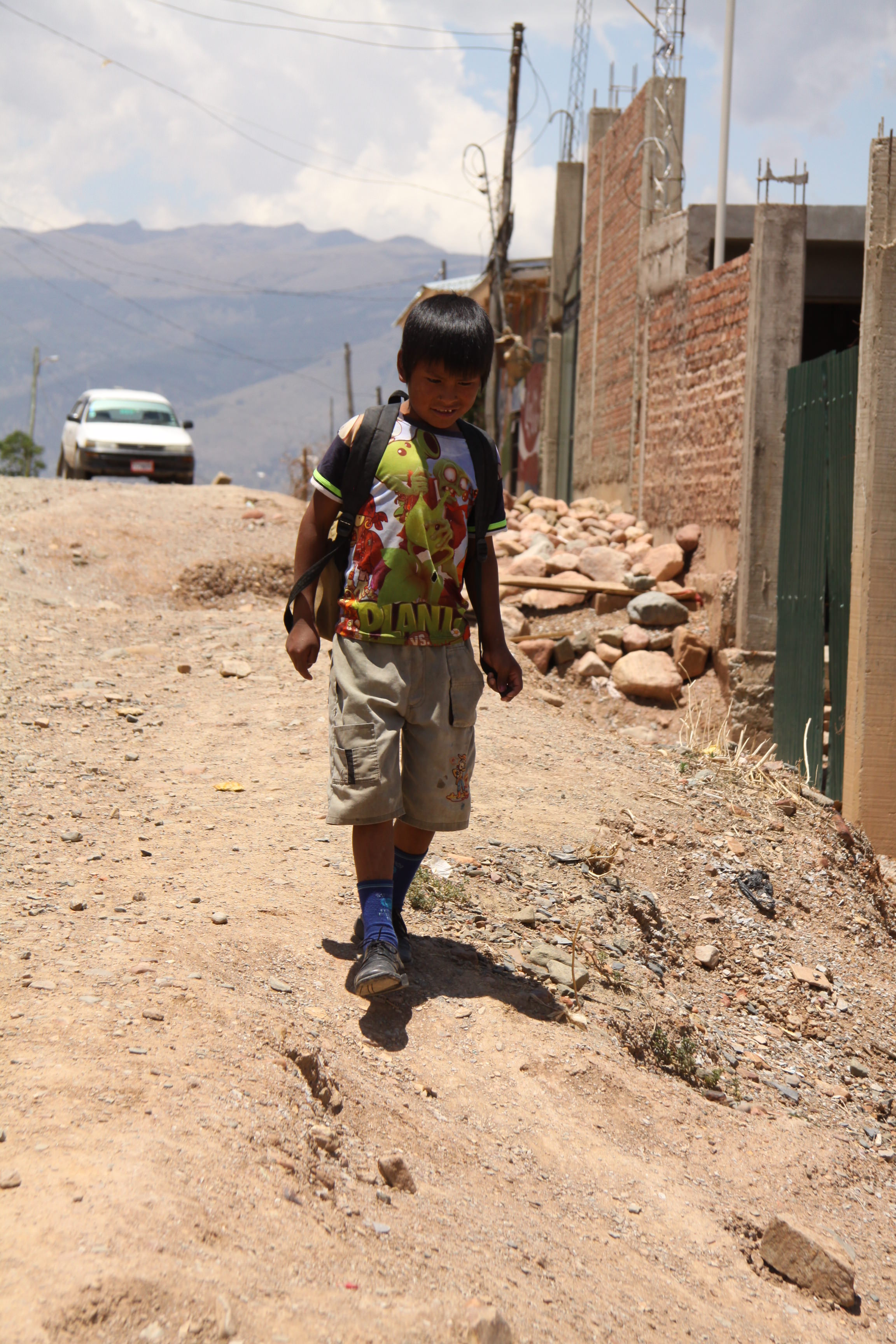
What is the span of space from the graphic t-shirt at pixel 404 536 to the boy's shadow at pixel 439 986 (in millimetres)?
865

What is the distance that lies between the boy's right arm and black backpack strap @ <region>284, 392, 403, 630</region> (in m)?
0.03

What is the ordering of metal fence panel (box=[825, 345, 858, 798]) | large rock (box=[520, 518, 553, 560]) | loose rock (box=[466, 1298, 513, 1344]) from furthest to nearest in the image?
large rock (box=[520, 518, 553, 560]), metal fence panel (box=[825, 345, 858, 798]), loose rock (box=[466, 1298, 513, 1344])

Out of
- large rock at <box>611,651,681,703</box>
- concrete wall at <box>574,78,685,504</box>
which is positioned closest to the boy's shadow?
A: large rock at <box>611,651,681,703</box>

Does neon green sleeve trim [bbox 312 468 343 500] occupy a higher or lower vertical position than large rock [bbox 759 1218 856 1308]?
higher

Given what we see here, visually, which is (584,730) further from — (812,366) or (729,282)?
(729,282)

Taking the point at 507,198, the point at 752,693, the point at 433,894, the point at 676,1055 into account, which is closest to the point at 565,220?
the point at 507,198

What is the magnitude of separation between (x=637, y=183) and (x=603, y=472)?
A: 2.97 meters

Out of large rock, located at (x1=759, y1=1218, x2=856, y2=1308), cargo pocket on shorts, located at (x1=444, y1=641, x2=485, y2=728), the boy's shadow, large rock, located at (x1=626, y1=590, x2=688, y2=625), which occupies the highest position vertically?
large rock, located at (x1=626, y1=590, x2=688, y2=625)

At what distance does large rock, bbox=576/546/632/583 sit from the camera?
9.32 m

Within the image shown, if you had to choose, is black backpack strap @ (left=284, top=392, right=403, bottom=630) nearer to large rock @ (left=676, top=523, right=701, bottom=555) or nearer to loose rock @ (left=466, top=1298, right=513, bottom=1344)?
loose rock @ (left=466, top=1298, right=513, bottom=1344)

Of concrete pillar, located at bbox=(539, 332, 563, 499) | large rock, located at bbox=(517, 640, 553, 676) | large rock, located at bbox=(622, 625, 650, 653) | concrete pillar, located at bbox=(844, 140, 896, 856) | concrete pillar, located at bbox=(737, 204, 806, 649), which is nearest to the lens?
concrete pillar, located at bbox=(844, 140, 896, 856)

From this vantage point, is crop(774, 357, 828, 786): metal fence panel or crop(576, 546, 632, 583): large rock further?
crop(576, 546, 632, 583): large rock

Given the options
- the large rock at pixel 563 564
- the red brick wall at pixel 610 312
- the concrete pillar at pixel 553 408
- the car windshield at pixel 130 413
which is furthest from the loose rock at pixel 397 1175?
the car windshield at pixel 130 413

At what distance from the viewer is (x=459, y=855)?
12.9 feet
